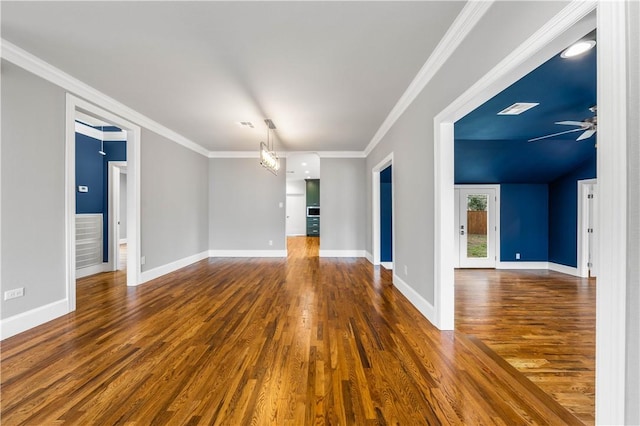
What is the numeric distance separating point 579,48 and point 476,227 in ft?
16.1

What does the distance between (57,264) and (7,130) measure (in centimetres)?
150

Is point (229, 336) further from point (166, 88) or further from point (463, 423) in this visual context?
point (166, 88)

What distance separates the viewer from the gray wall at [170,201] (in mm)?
4891

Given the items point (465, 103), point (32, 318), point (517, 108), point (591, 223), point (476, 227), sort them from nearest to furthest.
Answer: point (465, 103) → point (32, 318) → point (517, 108) → point (591, 223) → point (476, 227)

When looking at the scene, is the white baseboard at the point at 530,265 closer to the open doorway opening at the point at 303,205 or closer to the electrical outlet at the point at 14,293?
the open doorway opening at the point at 303,205

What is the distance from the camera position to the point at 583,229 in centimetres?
545

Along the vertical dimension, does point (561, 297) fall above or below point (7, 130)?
below

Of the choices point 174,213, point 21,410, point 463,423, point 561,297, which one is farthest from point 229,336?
point 561,297

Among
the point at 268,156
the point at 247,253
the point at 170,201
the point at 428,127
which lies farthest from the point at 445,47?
the point at 247,253

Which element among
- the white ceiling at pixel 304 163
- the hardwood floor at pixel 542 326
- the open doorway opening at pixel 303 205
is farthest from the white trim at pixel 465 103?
the open doorway opening at pixel 303 205

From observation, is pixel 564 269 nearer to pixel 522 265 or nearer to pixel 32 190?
pixel 522 265

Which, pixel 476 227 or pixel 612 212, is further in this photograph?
pixel 476 227

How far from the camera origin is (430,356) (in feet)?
7.45

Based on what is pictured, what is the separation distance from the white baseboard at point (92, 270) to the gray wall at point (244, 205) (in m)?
2.32
